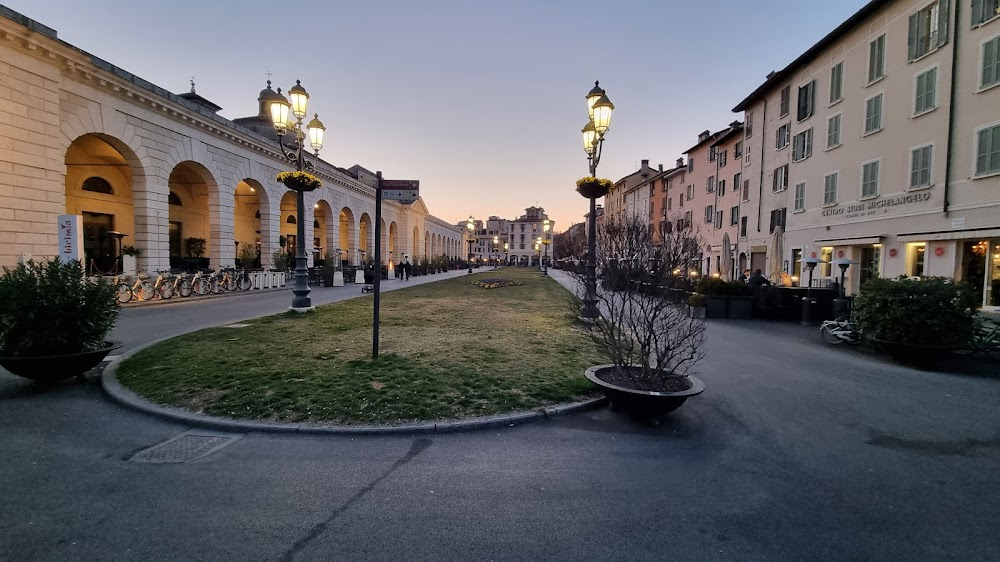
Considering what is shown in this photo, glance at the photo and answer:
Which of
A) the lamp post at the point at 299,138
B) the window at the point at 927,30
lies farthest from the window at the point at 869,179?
the lamp post at the point at 299,138

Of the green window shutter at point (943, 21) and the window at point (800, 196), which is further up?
the green window shutter at point (943, 21)

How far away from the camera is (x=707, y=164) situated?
41.8m

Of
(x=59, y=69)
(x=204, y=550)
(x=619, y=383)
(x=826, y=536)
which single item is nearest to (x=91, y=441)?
(x=204, y=550)

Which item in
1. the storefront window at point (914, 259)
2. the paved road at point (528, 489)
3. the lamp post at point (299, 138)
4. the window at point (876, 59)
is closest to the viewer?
the paved road at point (528, 489)

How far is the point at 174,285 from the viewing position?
58.5ft

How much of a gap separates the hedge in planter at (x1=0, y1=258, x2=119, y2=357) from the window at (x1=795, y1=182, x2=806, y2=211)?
29832 millimetres

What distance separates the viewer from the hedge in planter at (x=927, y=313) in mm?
7672

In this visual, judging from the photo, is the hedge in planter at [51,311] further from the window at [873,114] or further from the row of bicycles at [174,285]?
the window at [873,114]

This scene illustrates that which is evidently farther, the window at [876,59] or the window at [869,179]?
the window at [869,179]

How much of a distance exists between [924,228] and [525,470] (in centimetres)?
2086

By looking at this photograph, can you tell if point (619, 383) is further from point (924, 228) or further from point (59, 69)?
point (59, 69)

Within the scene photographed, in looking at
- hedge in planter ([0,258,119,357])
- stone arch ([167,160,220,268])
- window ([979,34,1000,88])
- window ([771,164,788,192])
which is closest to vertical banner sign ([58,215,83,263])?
hedge in planter ([0,258,119,357])

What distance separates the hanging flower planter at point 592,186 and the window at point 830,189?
16.3m

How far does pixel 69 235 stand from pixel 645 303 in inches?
694
